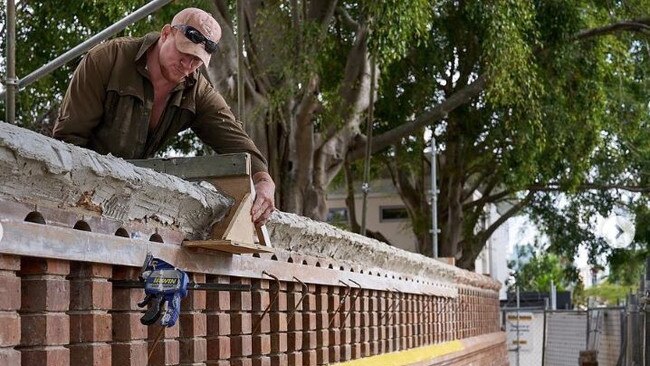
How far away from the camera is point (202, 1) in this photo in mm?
15539

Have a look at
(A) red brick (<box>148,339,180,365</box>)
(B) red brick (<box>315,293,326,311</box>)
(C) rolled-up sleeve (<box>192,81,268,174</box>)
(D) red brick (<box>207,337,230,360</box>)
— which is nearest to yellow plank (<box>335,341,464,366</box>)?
(B) red brick (<box>315,293,326,311</box>)

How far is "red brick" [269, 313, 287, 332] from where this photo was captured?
6672mm

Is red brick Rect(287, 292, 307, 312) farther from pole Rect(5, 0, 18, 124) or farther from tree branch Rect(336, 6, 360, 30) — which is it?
tree branch Rect(336, 6, 360, 30)

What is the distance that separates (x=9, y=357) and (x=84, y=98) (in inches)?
80.9

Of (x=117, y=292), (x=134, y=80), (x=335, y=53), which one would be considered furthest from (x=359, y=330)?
(x=335, y=53)

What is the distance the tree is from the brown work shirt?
6.60 meters

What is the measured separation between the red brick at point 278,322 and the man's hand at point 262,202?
40.6 inches

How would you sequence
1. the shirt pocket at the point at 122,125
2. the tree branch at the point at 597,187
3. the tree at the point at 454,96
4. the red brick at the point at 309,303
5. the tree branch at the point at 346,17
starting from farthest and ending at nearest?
the tree branch at the point at 597,187 < the tree branch at the point at 346,17 < the tree at the point at 454,96 < the red brick at the point at 309,303 < the shirt pocket at the point at 122,125

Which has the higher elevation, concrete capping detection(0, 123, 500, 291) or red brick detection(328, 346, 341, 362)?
→ concrete capping detection(0, 123, 500, 291)

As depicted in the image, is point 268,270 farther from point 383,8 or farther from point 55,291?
point 383,8

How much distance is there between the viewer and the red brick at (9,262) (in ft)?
12.1

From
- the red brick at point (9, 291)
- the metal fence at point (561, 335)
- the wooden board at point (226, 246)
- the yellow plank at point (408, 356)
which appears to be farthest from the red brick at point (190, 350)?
the metal fence at point (561, 335)

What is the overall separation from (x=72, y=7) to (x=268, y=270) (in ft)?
42.0

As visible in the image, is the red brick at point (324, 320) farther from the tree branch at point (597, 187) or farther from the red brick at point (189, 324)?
the tree branch at point (597, 187)
